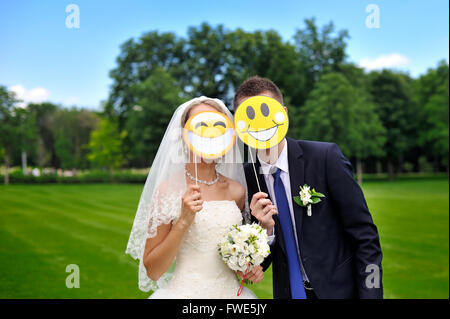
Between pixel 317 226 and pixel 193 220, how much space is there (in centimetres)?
102

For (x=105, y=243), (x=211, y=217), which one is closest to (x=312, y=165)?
(x=211, y=217)

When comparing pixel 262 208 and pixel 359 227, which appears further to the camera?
pixel 359 227

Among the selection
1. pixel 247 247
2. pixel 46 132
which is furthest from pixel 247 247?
pixel 46 132

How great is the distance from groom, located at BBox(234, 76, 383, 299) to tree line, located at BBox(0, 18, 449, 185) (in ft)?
75.2

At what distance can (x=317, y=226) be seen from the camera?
3.22 m

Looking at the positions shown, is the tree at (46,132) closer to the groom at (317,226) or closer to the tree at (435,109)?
the tree at (435,109)

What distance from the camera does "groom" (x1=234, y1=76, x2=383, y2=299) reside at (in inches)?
125

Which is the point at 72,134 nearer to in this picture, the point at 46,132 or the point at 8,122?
the point at 46,132

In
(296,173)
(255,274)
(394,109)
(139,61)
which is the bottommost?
(255,274)

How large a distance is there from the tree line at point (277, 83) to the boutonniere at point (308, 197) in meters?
23.2

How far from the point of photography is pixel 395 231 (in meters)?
15.5

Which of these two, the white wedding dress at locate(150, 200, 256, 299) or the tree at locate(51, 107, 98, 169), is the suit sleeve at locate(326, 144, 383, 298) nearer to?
the white wedding dress at locate(150, 200, 256, 299)
